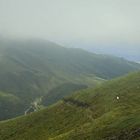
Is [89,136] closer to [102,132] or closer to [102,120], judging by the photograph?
[102,132]

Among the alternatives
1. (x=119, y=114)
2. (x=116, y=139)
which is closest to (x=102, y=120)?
(x=119, y=114)

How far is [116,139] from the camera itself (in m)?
134

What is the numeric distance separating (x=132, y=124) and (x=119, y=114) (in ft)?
167

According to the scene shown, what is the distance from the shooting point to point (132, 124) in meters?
145

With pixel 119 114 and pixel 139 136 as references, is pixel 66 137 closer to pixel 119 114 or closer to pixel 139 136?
A: pixel 119 114

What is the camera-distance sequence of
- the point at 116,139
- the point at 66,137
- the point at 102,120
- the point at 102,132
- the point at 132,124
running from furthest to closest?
1. the point at 102,120
2. the point at 66,137
3. the point at 102,132
4. the point at 132,124
5. the point at 116,139

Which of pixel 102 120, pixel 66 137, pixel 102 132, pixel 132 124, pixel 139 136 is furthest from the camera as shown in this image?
pixel 102 120

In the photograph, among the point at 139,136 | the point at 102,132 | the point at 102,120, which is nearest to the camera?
the point at 139,136

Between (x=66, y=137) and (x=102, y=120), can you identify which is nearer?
(x=66, y=137)

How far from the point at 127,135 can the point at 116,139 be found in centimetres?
398

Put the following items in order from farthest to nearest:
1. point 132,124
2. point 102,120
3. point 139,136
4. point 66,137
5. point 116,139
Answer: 1. point 102,120
2. point 66,137
3. point 132,124
4. point 116,139
5. point 139,136

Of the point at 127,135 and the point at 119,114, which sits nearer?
the point at 127,135

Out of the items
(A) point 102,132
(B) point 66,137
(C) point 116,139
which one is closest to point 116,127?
(A) point 102,132

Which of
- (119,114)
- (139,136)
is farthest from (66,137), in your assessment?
(139,136)
